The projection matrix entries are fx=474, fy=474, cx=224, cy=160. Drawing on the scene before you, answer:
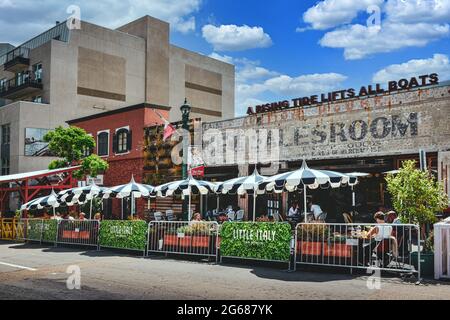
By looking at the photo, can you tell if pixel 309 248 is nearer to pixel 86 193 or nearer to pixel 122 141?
pixel 86 193

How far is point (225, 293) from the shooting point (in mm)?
8289

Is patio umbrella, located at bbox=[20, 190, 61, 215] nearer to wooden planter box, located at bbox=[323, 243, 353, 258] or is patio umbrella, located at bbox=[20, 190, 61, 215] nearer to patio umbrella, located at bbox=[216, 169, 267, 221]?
patio umbrella, located at bbox=[216, 169, 267, 221]

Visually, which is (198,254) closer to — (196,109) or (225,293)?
(225,293)

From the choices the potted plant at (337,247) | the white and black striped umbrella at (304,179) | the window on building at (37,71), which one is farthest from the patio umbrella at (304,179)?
the window on building at (37,71)

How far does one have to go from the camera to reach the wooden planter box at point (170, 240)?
14.0m

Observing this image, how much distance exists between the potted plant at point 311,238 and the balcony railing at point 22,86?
1367 inches

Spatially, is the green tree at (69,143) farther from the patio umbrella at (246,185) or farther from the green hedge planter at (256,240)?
the green hedge planter at (256,240)

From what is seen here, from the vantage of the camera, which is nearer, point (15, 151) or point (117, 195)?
point (117, 195)

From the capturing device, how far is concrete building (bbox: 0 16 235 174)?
39062 mm

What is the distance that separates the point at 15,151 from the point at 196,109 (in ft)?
59.7

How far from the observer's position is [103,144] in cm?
3038
